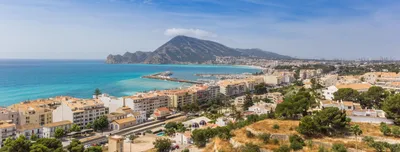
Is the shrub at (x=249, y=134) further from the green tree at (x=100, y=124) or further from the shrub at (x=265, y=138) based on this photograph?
the green tree at (x=100, y=124)

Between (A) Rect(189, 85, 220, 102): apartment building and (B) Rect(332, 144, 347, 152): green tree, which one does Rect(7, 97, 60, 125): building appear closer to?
(A) Rect(189, 85, 220, 102): apartment building

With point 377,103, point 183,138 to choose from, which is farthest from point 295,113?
point 377,103

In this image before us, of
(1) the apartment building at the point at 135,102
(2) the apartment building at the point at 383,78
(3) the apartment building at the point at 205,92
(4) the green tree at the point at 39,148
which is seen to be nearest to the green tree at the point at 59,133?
(4) the green tree at the point at 39,148

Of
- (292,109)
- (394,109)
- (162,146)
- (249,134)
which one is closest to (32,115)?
(162,146)

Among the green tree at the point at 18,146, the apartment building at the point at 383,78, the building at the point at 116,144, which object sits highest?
Answer: the apartment building at the point at 383,78

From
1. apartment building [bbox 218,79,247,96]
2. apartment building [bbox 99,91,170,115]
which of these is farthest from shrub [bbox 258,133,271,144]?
apartment building [bbox 218,79,247,96]

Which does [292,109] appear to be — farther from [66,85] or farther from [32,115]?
[66,85]
